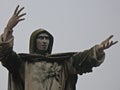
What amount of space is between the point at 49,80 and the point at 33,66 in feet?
1.62

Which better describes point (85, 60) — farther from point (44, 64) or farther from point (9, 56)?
point (9, 56)

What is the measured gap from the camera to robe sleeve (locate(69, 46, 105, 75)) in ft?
58.6

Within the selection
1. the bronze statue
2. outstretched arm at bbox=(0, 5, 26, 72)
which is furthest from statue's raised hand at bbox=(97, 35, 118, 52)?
outstretched arm at bbox=(0, 5, 26, 72)

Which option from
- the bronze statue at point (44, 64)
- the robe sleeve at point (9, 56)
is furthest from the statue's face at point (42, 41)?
A: the robe sleeve at point (9, 56)

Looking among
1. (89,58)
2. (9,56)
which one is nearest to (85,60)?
(89,58)

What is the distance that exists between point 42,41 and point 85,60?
1.17 meters

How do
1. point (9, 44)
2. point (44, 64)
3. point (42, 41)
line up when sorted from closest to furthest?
point (9, 44)
point (44, 64)
point (42, 41)

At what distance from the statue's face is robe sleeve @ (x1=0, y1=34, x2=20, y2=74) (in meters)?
0.66

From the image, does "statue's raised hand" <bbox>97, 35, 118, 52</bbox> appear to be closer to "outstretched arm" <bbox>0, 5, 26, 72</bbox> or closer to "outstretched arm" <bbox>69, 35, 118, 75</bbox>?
"outstretched arm" <bbox>69, 35, 118, 75</bbox>


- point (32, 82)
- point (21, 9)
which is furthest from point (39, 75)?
point (21, 9)

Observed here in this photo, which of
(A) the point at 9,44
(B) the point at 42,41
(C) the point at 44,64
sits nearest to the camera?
(A) the point at 9,44

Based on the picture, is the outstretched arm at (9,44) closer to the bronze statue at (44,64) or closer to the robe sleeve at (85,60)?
the bronze statue at (44,64)

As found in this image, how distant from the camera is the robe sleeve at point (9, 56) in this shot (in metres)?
17.6

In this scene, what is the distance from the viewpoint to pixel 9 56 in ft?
58.7
